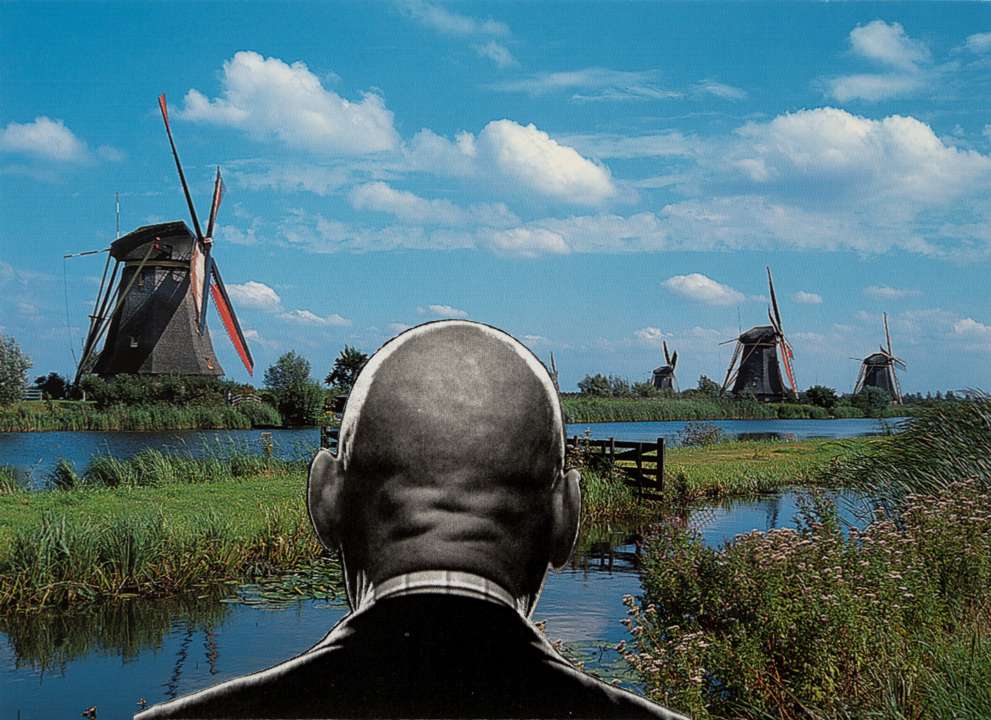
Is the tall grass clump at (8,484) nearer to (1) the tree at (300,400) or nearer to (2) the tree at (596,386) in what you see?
(1) the tree at (300,400)

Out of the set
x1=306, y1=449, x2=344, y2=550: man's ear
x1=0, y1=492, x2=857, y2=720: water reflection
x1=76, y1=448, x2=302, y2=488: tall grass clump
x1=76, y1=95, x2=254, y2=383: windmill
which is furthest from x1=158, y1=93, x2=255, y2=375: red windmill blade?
x1=306, y1=449, x2=344, y2=550: man's ear

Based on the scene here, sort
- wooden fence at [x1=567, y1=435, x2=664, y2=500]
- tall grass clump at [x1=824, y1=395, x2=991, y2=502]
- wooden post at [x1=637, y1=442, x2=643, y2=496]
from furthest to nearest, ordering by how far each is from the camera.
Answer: wooden post at [x1=637, y1=442, x2=643, y2=496] → wooden fence at [x1=567, y1=435, x2=664, y2=500] → tall grass clump at [x1=824, y1=395, x2=991, y2=502]

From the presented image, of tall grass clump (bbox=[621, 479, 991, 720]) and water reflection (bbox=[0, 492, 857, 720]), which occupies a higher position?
tall grass clump (bbox=[621, 479, 991, 720])

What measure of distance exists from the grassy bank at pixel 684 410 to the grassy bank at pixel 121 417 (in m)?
18.4

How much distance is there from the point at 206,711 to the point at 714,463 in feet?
96.1

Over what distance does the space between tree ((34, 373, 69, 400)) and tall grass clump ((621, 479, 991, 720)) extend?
54952 millimetres

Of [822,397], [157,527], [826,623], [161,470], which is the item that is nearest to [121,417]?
[161,470]

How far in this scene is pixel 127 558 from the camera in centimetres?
1209

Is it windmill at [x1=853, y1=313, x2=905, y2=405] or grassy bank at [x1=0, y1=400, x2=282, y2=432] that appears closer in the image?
grassy bank at [x1=0, y1=400, x2=282, y2=432]

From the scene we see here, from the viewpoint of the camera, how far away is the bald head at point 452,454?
2.34ft

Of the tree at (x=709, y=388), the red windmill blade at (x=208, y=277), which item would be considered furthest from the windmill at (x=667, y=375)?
the red windmill blade at (x=208, y=277)

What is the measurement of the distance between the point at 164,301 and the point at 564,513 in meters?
50.2

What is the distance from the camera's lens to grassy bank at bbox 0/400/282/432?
1667 inches

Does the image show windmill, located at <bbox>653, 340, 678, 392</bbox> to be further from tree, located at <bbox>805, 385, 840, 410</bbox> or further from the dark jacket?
the dark jacket
